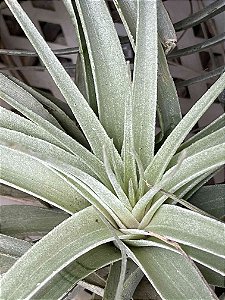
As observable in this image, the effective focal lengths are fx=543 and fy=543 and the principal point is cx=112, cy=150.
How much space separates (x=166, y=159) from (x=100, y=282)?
0.15 metres

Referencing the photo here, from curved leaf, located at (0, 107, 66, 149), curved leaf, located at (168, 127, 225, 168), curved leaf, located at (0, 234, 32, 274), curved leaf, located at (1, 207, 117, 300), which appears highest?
curved leaf, located at (0, 107, 66, 149)

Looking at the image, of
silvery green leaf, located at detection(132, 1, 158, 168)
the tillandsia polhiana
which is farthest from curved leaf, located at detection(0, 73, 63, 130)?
silvery green leaf, located at detection(132, 1, 158, 168)

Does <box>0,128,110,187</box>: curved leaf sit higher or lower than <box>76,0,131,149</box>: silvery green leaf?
lower

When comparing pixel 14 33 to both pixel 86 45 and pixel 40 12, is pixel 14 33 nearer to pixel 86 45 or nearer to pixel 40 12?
pixel 40 12

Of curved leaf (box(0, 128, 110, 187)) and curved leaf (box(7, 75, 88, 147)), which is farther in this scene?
curved leaf (box(7, 75, 88, 147))

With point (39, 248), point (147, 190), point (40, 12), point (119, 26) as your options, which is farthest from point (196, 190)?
point (40, 12)

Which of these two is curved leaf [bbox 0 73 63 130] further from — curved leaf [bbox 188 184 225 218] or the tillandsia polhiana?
curved leaf [bbox 188 184 225 218]

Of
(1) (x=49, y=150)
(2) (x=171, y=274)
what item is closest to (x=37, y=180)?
(1) (x=49, y=150)

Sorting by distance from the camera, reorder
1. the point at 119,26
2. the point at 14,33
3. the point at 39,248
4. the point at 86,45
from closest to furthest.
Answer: the point at 39,248 → the point at 86,45 → the point at 119,26 → the point at 14,33

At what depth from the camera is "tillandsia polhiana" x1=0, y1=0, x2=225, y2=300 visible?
44cm

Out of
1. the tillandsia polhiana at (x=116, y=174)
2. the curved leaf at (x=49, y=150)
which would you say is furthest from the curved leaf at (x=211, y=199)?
the curved leaf at (x=49, y=150)

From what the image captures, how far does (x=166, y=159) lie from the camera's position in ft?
1.57

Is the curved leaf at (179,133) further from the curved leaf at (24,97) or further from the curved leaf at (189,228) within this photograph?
the curved leaf at (24,97)

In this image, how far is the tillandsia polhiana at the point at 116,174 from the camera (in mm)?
444
